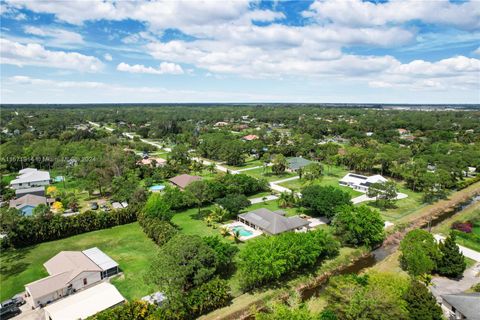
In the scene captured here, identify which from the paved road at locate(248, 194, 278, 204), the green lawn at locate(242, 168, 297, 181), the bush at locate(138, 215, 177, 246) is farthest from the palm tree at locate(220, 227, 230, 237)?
the green lawn at locate(242, 168, 297, 181)

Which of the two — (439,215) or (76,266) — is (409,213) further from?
(76,266)

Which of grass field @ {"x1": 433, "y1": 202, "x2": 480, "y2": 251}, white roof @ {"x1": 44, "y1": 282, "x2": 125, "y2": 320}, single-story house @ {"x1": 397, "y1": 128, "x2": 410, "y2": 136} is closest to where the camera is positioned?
white roof @ {"x1": 44, "y1": 282, "x2": 125, "y2": 320}

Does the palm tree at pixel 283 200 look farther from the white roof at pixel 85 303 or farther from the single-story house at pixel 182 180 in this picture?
the white roof at pixel 85 303

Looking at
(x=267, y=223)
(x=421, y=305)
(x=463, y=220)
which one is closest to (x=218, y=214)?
(x=267, y=223)

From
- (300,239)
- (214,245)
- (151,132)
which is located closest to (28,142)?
(151,132)

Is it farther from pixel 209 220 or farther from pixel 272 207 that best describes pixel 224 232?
pixel 272 207

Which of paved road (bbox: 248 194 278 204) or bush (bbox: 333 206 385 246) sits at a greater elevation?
bush (bbox: 333 206 385 246)

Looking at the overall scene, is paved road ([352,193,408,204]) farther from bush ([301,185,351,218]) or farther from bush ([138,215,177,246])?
bush ([138,215,177,246])

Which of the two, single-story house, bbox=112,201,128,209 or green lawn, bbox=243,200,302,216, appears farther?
single-story house, bbox=112,201,128,209
